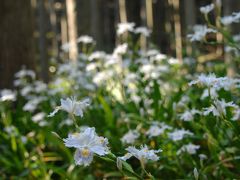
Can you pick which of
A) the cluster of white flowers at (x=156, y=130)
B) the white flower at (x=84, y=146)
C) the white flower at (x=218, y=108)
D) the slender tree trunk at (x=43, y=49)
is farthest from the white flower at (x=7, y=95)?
the slender tree trunk at (x=43, y=49)

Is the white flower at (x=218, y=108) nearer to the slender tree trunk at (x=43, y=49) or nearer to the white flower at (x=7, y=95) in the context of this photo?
the white flower at (x=7, y=95)

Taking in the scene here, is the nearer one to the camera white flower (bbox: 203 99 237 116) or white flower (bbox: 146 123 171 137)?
white flower (bbox: 203 99 237 116)

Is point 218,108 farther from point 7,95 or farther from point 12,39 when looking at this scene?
point 12,39

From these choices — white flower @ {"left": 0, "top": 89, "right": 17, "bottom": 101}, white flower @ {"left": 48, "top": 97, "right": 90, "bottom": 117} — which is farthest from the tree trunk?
white flower @ {"left": 48, "top": 97, "right": 90, "bottom": 117}

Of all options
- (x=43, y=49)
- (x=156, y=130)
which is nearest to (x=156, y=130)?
(x=156, y=130)

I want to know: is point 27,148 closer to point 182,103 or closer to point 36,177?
point 36,177

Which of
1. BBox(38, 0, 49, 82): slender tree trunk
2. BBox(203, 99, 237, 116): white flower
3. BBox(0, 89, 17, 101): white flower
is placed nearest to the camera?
BBox(203, 99, 237, 116): white flower

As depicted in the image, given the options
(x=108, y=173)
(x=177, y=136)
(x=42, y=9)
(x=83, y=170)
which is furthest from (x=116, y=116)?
(x=42, y=9)

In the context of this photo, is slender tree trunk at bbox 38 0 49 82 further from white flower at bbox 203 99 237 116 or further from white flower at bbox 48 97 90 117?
white flower at bbox 48 97 90 117
